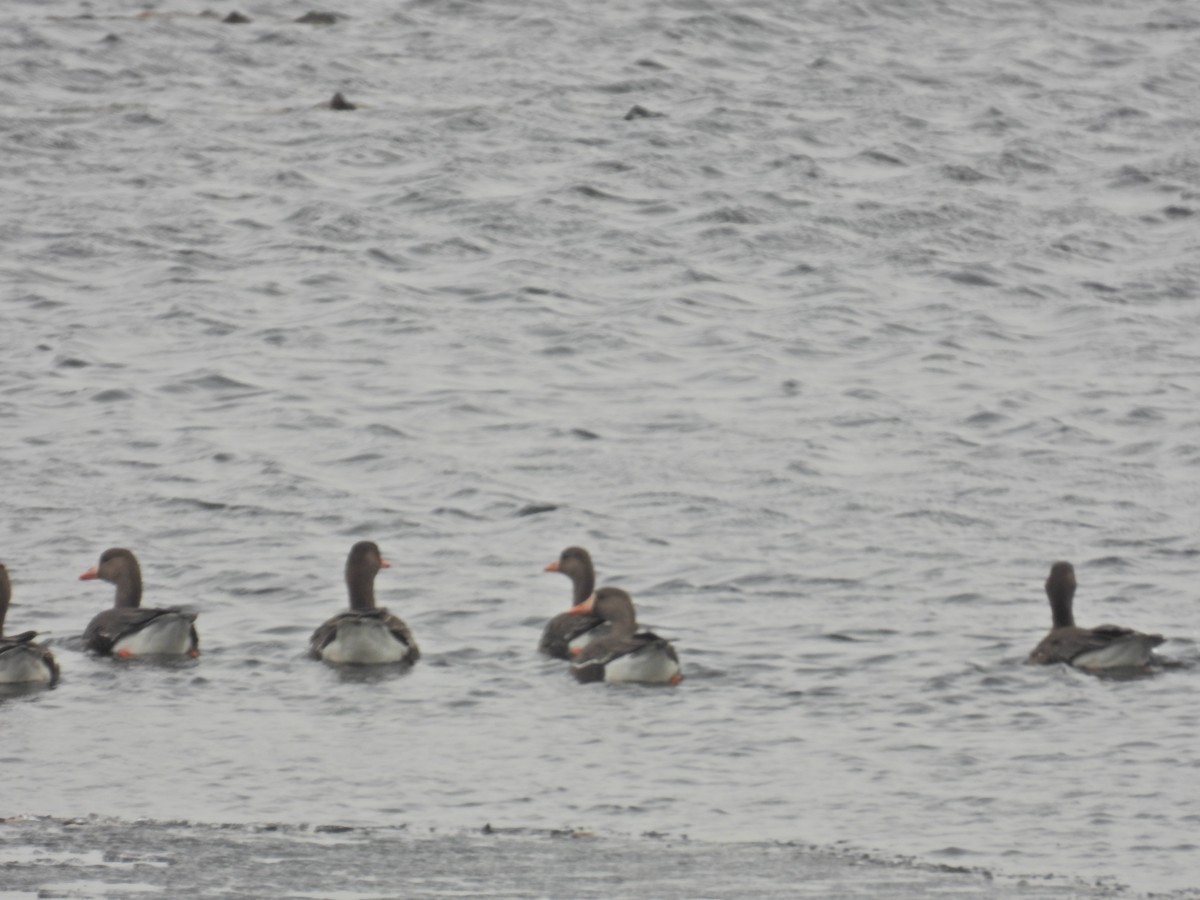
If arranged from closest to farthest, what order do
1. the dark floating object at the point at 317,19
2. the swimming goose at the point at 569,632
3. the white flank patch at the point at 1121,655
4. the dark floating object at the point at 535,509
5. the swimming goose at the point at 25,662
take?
the swimming goose at the point at 25,662
the white flank patch at the point at 1121,655
the swimming goose at the point at 569,632
the dark floating object at the point at 535,509
the dark floating object at the point at 317,19

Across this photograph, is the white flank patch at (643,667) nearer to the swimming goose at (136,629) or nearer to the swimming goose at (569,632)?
the swimming goose at (569,632)

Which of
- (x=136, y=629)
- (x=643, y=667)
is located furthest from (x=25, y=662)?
(x=643, y=667)

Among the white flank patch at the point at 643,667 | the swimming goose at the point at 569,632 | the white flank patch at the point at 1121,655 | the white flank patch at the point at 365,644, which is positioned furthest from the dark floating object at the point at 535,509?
the white flank patch at the point at 1121,655

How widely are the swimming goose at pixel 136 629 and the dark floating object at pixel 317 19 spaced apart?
2734 centimetres

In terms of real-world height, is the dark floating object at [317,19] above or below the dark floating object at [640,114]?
above

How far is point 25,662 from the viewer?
1515 centimetres

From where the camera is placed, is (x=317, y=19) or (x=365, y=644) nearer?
(x=365, y=644)

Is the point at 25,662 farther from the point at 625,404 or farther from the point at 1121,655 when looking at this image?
the point at 625,404

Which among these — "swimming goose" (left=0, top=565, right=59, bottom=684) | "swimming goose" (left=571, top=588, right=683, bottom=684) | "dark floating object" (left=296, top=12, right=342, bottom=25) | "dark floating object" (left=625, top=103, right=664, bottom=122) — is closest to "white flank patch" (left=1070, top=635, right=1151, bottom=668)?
"swimming goose" (left=571, top=588, right=683, bottom=684)

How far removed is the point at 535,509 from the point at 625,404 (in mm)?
3866

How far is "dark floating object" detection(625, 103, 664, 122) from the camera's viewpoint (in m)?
37.3

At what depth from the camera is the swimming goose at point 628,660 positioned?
50.4 feet

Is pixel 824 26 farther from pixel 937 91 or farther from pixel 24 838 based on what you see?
pixel 24 838

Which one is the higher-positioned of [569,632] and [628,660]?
[628,660]
